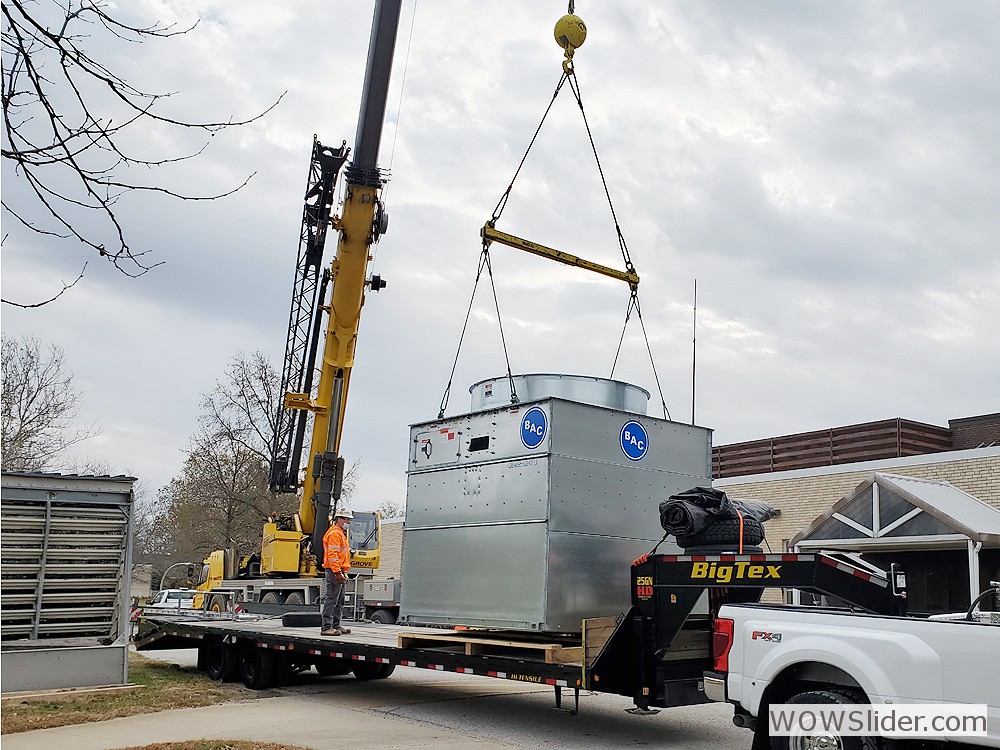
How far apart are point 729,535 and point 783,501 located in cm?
1296

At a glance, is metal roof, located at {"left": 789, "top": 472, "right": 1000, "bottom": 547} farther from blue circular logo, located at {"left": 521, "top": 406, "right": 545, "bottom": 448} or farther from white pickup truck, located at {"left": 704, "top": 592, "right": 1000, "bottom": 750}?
white pickup truck, located at {"left": 704, "top": 592, "right": 1000, "bottom": 750}

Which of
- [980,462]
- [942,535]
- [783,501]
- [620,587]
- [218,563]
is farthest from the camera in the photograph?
[218,563]

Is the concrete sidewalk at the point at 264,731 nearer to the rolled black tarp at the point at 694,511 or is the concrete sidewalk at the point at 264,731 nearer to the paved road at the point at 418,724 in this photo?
the paved road at the point at 418,724

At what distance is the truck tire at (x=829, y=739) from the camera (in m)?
6.44

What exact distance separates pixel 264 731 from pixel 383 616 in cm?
1509

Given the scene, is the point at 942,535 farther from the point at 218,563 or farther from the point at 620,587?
the point at 218,563

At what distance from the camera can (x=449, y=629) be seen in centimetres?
1124

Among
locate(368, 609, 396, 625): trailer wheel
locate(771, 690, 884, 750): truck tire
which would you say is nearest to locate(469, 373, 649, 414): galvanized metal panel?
locate(771, 690, 884, 750): truck tire

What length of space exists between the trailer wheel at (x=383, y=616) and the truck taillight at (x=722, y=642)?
17.7m

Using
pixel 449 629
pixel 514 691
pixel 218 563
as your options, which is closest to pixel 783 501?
pixel 514 691

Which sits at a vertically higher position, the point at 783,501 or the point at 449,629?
the point at 783,501

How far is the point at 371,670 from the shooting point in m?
14.8

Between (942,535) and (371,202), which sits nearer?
(942,535)

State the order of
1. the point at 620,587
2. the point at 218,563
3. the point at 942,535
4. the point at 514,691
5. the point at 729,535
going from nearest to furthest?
the point at 729,535, the point at 620,587, the point at 514,691, the point at 942,535, the point at 218,563
